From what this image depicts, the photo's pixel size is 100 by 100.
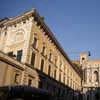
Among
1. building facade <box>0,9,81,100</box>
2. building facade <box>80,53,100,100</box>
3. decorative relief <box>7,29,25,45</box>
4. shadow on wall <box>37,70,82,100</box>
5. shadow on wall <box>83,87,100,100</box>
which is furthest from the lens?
building facade <box>80,53,100,100</box>

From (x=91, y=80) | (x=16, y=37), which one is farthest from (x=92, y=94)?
(x=16, y=37)

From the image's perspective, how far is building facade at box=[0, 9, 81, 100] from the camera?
17083 millimetres

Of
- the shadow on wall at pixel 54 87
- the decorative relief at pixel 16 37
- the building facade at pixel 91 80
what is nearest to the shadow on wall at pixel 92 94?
the building facade at pixel 91 80

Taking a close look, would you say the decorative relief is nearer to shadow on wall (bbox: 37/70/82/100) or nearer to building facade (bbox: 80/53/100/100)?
shadow on wall (bbox: 37/70/82/100)

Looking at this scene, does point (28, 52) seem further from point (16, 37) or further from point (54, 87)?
point (54, 87)

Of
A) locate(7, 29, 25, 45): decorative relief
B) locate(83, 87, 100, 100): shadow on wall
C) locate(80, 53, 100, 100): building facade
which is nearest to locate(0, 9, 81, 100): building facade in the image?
locate(7, 29, 25, 45): decorative relief

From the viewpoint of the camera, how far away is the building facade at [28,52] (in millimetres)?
17083

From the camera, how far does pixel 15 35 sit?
21312 millimetres

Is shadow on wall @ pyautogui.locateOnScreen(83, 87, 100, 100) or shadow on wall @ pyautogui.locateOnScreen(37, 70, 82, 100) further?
shadow on wall @ pyautogui.locateOnScreen(83, 87, 100, 100)

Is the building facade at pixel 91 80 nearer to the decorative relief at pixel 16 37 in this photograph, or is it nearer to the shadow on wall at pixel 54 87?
the shadow on wall at pixel 54 87

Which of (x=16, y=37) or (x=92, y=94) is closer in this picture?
(x=16, y=37)

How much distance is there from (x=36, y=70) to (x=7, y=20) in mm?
8270

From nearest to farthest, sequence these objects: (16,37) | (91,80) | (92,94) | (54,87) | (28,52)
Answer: (28,52), (16,37), (54,87), (92,94), (91,80)

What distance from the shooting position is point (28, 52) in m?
19.2
